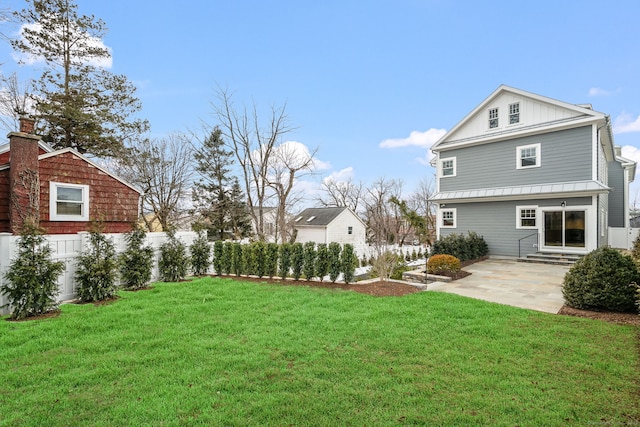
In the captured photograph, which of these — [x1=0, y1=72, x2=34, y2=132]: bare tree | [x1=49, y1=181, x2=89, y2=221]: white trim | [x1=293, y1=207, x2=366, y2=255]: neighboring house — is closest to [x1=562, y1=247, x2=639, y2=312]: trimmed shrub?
[x1=49, y1=181, x2=89, y2=221]: white trim

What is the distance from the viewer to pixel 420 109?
16.1m

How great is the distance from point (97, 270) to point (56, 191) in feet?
19.5

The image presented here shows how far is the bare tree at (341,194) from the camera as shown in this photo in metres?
32.8

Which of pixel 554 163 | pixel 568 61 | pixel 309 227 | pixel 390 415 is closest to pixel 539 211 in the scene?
pixel 554 163

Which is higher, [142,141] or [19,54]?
[19,54]

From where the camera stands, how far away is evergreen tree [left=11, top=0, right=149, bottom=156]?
14922 millimetres

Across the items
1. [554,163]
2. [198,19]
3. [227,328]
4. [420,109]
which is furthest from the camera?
[420,109]

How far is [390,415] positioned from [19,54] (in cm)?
2130

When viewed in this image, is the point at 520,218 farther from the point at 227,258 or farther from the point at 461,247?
the point at 227,258

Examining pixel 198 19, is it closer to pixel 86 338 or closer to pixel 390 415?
pixel 86 338

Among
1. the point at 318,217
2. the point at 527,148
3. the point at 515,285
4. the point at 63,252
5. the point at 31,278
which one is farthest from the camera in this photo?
the point at 318,217

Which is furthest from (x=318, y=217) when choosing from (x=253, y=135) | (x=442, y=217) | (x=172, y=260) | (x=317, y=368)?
(x=317, y=368)

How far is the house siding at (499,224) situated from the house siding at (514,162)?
2.94 feet

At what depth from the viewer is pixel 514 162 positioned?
13820 millimetres
